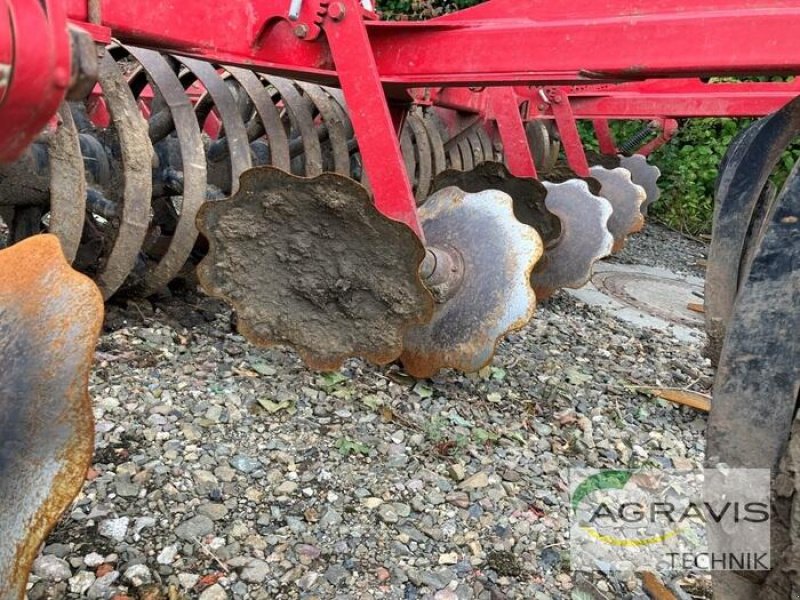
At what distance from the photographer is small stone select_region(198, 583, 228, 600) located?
1.24 m

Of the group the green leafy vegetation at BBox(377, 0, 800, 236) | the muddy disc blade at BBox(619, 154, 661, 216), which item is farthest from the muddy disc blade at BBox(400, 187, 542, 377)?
the green leafy vegetation at BBox(377, 0, 800, 236)

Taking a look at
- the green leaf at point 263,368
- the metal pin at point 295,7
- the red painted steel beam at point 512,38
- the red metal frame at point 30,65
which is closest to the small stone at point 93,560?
the green leaf at point 263,368

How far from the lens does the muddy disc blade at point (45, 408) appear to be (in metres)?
0.96

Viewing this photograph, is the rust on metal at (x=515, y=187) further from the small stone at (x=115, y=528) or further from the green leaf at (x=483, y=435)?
the small stone at (x=115, y=528)

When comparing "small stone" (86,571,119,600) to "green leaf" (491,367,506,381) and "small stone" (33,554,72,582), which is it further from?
"green leaf" (491,367,506,381)

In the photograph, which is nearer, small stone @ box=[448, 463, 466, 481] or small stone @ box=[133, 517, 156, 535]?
small stone @ box=[133, 517, 156, 535]

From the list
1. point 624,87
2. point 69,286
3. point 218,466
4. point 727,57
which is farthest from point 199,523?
point 624,87

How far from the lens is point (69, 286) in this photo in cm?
104

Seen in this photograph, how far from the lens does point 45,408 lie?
1.01m

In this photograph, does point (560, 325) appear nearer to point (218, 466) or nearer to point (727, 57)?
point (727, 57)

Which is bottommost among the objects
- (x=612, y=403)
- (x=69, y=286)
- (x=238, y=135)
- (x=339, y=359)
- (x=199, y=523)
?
(x=612, y=403)

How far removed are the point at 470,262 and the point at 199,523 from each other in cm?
132

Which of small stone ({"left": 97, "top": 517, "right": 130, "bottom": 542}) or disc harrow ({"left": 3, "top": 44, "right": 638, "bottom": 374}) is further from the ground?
disc harrow ({"left": 3, "top": 44, "right": 638, "bottom": 374})

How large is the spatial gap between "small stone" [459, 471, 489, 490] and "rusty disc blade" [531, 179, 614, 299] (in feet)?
5.65
